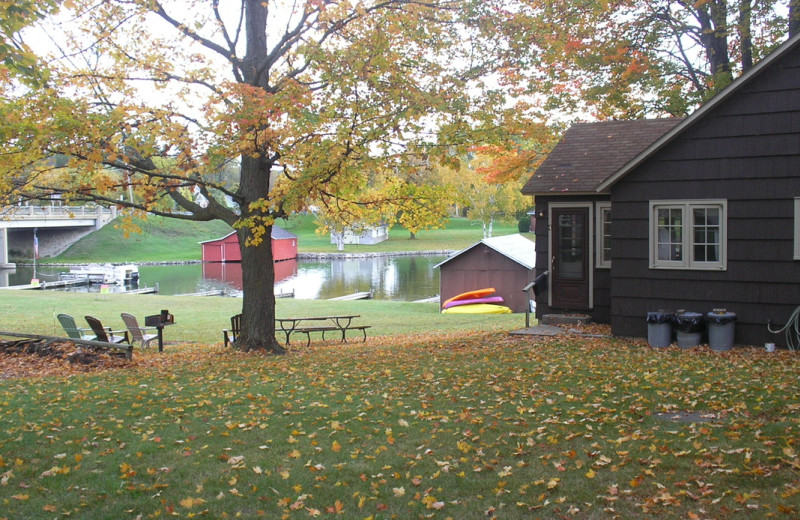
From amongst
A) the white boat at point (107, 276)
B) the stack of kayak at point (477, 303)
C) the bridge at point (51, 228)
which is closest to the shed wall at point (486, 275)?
the stack of kayak at point (477, 303)

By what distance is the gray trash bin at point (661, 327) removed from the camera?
12.6m

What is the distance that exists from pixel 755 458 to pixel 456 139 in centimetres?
774

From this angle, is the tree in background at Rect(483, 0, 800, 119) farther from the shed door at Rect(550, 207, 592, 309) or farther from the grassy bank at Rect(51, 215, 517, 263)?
the grassy bank at Rect(51, 215, 517, 263)

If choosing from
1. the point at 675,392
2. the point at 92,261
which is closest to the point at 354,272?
the point at 92,261

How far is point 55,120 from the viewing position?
448 inches

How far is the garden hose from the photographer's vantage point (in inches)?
461

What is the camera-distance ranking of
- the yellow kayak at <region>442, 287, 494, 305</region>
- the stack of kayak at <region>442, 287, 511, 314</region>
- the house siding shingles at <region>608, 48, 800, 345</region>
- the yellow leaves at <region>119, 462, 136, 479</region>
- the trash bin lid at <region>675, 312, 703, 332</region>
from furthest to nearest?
the yellow kayak at <region>442, 287, 494, 305</region> < the stack of kayak at <region>442, 287, 511, 314</region> < the trash bin lid at <region>675, 312, 703, 332</region> < the house siding shingles at <region>608, 48, 800, 345</region> < the yellow leaves at <region>119, 462, 136, 479</region>

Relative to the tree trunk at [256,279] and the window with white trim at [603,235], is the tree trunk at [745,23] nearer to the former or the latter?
the window with white trim at [603,235]

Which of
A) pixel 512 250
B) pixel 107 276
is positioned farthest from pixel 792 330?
pixel 107 276

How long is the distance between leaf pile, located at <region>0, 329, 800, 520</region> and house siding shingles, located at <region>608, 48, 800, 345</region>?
1.77m

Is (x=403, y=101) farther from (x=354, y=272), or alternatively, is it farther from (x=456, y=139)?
(x=354, y=272)

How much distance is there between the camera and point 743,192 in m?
12.2

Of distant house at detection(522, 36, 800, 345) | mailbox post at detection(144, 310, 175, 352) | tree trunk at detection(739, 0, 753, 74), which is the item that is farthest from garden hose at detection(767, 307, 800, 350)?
mailbox post at detection(144, 310, 175, 352)

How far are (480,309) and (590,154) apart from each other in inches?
540
